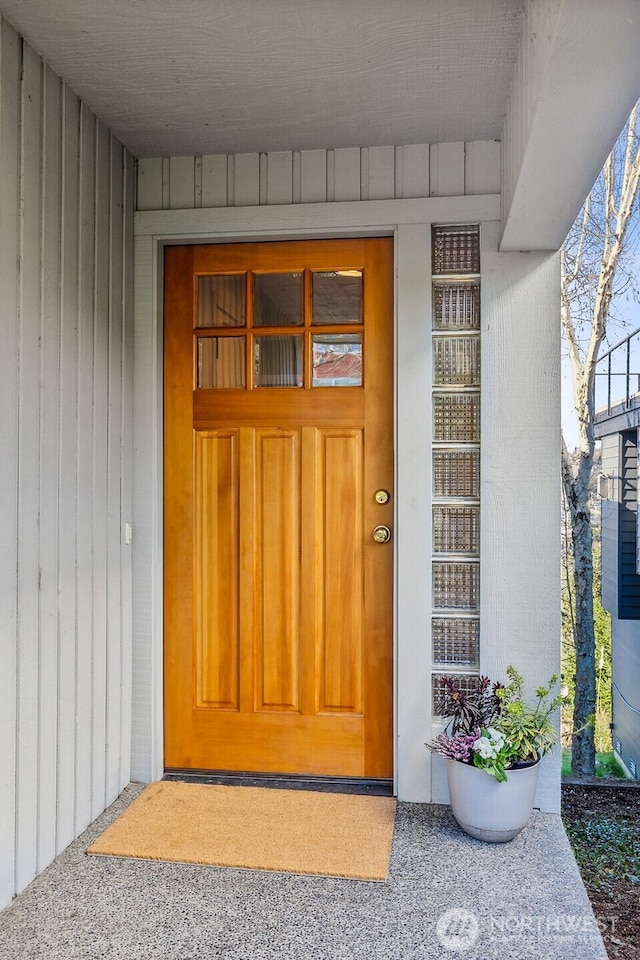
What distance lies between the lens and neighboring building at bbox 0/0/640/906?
2.05m

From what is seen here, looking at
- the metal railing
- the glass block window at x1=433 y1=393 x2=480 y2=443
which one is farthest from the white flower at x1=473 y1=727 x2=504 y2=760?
the metal railing

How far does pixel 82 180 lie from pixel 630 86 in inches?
67.7

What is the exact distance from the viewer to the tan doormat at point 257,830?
2123 millimetres

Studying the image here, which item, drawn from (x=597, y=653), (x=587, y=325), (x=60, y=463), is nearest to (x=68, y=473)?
(x=60, y=463)

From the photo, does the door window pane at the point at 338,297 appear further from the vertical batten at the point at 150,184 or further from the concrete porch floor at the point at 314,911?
the concrete porch floor at the point at 314,911

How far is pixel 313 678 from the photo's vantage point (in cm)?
273

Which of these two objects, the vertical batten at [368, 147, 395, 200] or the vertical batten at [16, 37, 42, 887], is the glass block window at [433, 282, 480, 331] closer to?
the vertical batten at [368, 147, 395, 200]

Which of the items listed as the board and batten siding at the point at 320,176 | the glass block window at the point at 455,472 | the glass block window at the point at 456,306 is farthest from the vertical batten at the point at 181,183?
the glass block window at the point at 455,472

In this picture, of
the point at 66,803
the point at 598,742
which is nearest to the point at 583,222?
the point at 598,742

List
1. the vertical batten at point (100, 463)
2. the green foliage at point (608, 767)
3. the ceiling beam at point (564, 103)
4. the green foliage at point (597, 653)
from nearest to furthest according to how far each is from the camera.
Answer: the ceiling beam at point (564, 103) → the vertical batten at point (100, 463) → the green foliage at point (597, 653) → the green foliage at point (608, 767)

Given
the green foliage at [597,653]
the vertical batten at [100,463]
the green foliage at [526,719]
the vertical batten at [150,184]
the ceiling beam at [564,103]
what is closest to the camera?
the ceiling beam at [564,103]

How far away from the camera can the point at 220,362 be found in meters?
2.81

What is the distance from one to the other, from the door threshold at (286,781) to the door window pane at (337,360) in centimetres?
158

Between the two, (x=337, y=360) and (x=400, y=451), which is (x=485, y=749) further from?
(x=337, y=360)
